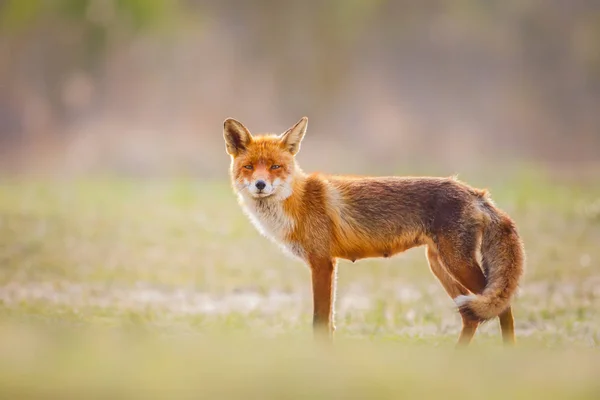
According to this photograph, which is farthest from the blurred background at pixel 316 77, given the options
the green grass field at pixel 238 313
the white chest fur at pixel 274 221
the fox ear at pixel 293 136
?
the white chest fur at pixel 274 221

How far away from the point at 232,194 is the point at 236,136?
13.1 m

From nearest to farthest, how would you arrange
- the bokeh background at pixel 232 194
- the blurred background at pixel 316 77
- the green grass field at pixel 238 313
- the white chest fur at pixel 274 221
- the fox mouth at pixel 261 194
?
the green grass field at pixel 238 313, the bokeh background at pixel 232 194, the fox mouth at pixel 261 194, the white chest fur at pixel 274 221, the blurred background at pixel 316 77

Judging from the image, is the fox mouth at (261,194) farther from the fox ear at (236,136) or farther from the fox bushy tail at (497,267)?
the fox bushy tail at (497,267)

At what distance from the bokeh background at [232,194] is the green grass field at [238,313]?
0.12 feet

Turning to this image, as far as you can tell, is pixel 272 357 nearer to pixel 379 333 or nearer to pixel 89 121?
pixel 379 333

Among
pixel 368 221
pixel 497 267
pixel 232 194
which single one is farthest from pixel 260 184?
pixel 232 194

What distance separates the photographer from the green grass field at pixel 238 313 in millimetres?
4879

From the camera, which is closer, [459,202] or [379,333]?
[459,202]

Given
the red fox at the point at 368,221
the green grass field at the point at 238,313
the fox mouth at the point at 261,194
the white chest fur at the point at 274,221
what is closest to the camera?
the green grass field at the point at 238,313

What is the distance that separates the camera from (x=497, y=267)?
22.1 feet

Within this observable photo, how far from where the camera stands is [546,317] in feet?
27.9

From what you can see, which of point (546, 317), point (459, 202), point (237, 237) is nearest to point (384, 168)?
Result: point (237, 237)

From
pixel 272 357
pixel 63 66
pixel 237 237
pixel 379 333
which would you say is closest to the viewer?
pixel 272 357

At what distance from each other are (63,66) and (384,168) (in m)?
12.2
